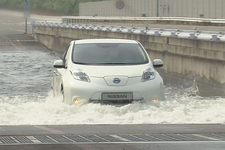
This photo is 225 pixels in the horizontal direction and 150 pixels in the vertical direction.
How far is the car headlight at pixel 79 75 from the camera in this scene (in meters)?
10.4

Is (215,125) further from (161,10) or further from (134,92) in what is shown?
(161,10)

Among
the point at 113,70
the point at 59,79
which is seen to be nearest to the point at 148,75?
the point at 113,70

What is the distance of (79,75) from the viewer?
1047 centimetres

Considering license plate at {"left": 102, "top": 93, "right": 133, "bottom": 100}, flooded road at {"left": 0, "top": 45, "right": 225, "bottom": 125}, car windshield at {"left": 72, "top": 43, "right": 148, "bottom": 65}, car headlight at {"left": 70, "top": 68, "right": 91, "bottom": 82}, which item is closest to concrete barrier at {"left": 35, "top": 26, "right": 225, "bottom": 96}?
car windshield at {"left": 72, "top": 43, "right": 148, "bottom": 65}

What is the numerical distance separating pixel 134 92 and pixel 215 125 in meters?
2.00

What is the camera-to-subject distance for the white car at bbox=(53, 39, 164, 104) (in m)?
10.2

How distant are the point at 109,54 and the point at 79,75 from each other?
3.87 ft

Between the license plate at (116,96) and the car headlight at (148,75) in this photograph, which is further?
the car headlight at (148,75)

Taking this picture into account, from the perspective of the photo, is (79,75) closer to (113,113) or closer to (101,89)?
(101,89)

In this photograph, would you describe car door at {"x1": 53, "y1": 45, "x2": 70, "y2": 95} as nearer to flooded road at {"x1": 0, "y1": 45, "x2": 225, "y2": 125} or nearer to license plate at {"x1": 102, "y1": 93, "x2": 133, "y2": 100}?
flooded road at {"x1": 0, "y1": 45, "x2": 225, "y2": 125}

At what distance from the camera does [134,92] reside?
10258 millimetres

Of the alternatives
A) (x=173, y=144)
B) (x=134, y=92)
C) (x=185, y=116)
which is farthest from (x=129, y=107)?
(x=173, y=144)

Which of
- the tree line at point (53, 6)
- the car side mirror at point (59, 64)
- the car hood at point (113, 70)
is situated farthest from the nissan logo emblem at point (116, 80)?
the tree line at point (53, 6)

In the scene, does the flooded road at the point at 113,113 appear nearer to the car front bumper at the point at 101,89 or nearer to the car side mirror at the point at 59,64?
the car front bumper at the point at 101,89
